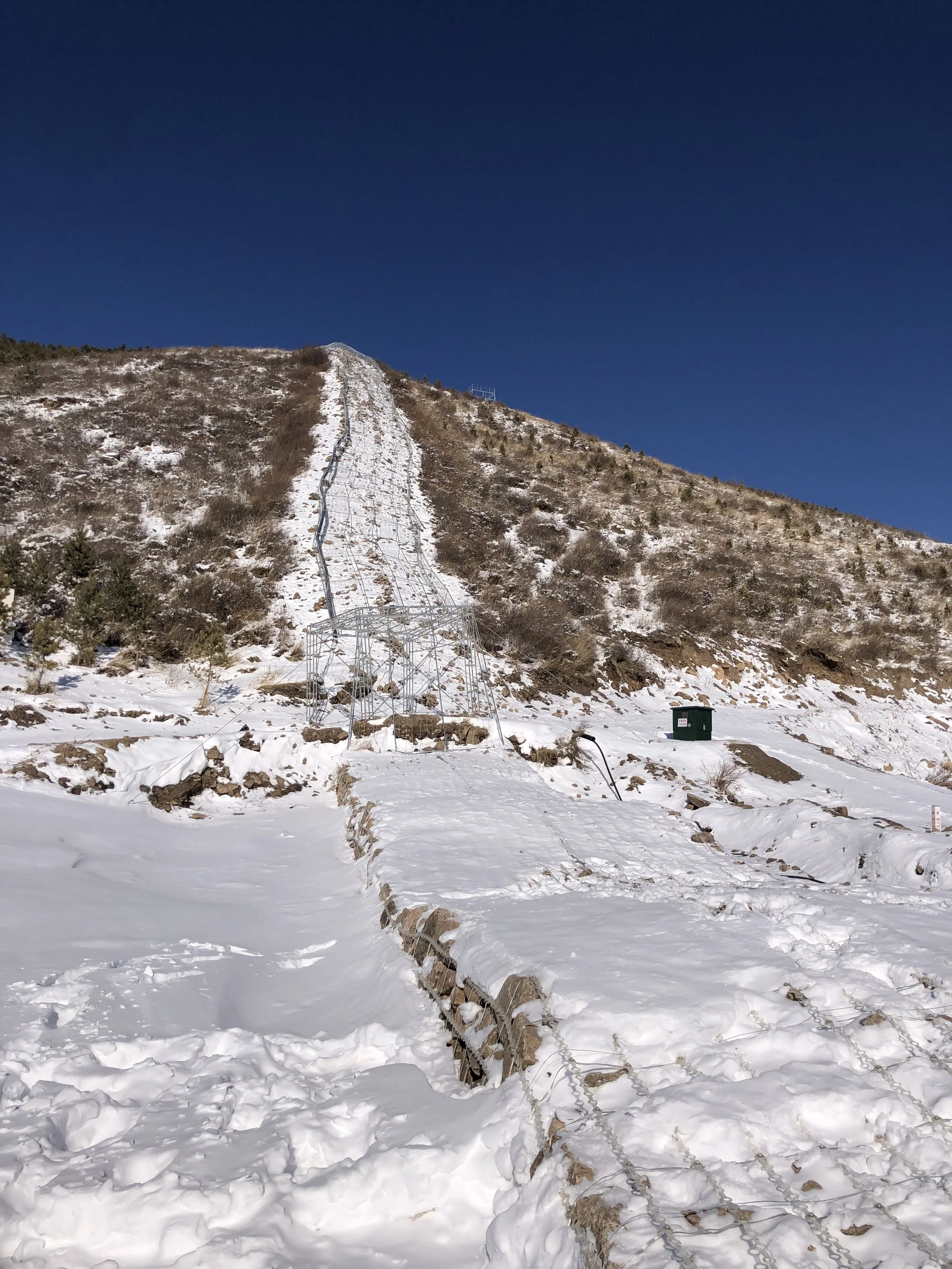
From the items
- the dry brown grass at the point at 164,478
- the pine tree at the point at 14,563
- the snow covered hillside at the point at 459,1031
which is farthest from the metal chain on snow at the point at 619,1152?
the pine tree at the point at 14,563

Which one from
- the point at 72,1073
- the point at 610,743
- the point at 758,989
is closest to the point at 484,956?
the point at 758,989

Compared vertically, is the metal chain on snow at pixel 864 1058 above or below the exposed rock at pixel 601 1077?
above

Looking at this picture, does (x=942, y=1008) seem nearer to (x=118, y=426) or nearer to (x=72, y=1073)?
(x=72, y=1073)

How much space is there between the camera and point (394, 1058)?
3783mm

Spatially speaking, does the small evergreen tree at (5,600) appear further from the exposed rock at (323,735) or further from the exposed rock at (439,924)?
the exposed rock at (439,924)

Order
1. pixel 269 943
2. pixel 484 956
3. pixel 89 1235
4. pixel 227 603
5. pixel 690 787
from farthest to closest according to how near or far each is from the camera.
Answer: pixel 227 603 < pixel 690 787 < pixel 269 943 < pixel 484 956 < pixel 89 1235

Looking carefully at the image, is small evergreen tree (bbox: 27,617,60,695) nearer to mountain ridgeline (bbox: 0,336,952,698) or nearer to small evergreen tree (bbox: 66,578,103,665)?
small evergreen tree (bbox: 66,578,103,665)

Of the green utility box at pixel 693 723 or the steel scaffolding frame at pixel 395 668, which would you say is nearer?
the steel scaffolding frame at pixel 395 668

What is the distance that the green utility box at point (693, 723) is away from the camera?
14.2 m

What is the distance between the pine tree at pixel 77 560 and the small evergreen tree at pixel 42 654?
13.9ft

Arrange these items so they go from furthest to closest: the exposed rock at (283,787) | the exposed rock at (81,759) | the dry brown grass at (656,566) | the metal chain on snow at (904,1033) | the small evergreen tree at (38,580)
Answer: the dry brown grass at (656,566), the small evergreen tree at (38,580), the exposed rock at (283,787), the exposed rock at (81,759), the metal chain on snow at (904,1033)

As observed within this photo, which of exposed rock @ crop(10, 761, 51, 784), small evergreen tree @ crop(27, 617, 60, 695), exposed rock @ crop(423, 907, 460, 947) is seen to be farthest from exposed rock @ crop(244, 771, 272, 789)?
exposed rock @ crop(423, 907, 460, 947)

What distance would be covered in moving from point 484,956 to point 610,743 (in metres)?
9.82

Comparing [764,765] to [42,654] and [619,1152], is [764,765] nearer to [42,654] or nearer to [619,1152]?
[619,1152]
